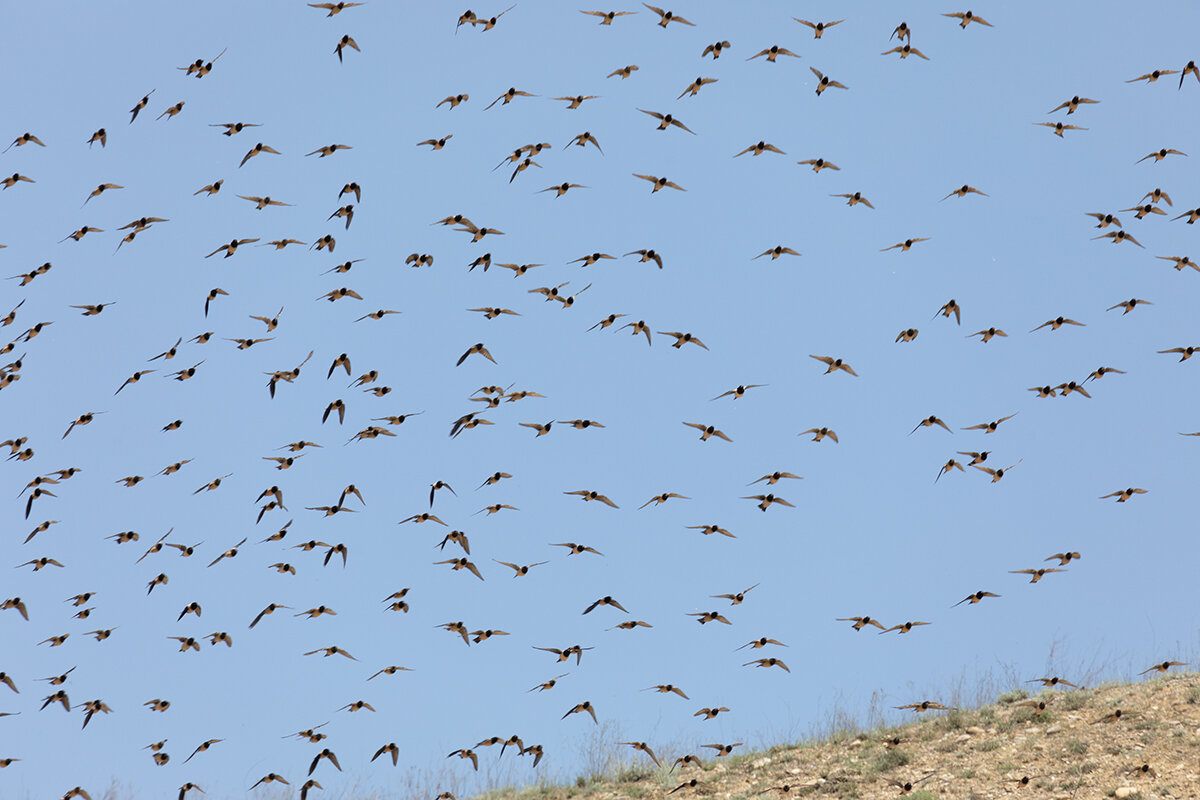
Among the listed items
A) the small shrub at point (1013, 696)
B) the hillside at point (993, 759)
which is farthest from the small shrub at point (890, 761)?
the small shrub at point (1013, 696)

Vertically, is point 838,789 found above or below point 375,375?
below

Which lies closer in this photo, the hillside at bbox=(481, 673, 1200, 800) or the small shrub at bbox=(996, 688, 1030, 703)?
the hillside at bbox=(481, 673, 1200, 800)

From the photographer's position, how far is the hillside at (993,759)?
92.2 feet

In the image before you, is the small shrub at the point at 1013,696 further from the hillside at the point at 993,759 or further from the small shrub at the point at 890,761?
the small shrub at the point at 890,761

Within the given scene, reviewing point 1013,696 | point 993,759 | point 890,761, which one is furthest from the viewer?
point 1013,696

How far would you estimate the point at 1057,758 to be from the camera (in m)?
29.3

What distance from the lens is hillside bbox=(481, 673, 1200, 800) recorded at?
28.1 metres

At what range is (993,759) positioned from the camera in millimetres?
30062

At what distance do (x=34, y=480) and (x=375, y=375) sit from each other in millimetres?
10151

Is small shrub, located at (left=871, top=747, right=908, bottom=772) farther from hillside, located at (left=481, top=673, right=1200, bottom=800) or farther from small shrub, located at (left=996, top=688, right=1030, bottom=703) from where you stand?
small shrub, located at (left=996, top=688, right=1030, bottom=703)

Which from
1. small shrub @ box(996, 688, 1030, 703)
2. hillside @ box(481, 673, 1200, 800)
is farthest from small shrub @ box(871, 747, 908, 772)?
small shrub @ box(996, 688, 1030, 703)

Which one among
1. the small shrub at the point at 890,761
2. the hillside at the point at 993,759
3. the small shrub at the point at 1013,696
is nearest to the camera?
the hillside at the point at 993,759

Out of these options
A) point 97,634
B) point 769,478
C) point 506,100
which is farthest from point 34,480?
point 769,478

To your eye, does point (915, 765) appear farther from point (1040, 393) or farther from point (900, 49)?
point (900, 49)
